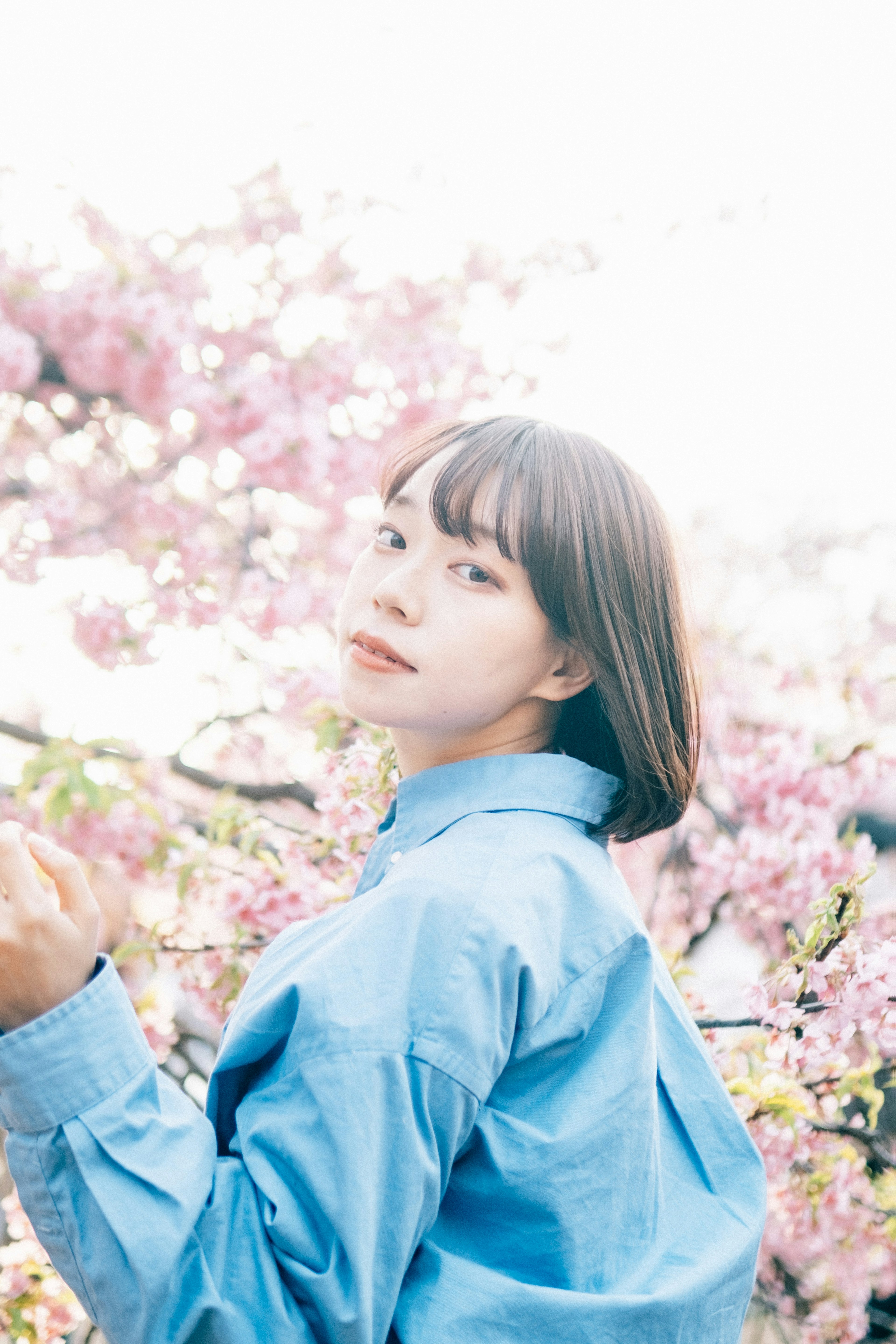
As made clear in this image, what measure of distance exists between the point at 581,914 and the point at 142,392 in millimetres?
2492

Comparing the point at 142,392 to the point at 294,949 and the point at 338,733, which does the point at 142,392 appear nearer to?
the point at 338,733

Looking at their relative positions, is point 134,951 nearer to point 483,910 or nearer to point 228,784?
point 228,784

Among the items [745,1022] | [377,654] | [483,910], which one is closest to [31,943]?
[483,910]

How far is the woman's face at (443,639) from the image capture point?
3.16 feet

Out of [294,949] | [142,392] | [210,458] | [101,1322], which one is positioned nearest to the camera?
[101,1322]

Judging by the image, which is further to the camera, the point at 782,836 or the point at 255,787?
the point at 255,787

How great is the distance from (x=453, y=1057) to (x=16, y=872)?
1.10 ft

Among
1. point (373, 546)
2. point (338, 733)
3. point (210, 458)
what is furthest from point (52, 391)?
point (373, 546)

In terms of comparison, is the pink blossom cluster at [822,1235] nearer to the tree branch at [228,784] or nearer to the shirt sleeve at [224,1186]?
the shirt sleeve at [224,1186]

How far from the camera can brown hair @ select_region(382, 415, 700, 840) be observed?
0.99 m

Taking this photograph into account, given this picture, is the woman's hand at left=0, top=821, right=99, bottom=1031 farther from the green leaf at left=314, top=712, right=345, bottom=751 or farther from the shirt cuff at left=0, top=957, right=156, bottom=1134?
the green leaf at left=314, top=712, right=345, bottom=751

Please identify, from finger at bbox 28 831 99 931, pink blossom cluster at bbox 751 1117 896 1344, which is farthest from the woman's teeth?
pink blossom cluster at bbox 751 1117 896 1344

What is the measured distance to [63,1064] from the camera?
681 mm

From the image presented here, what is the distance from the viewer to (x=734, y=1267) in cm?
85
